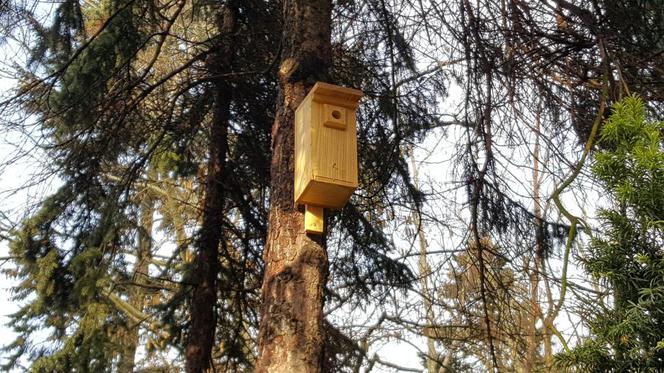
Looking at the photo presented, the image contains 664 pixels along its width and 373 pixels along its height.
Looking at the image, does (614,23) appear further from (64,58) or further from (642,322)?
(64,58)

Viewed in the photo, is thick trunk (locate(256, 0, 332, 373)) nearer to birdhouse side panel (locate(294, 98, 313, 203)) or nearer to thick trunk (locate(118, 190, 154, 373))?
birdhouse side panel (locate(294, 98, 313, 203))

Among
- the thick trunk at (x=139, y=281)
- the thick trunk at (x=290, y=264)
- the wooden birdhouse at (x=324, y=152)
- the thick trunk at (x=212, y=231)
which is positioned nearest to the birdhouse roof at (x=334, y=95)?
the wooden birdhouse at (x=324, y=152)

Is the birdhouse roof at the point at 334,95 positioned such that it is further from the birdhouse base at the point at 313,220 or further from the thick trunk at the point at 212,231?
the thick trunk at the point at 212,231

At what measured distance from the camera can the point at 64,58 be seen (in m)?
4.59

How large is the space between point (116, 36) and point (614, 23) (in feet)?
9.91

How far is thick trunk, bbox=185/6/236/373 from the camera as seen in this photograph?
473 cm

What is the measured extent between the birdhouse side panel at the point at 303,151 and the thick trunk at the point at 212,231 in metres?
2.26

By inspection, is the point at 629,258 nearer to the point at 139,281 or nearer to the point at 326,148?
the point at 326,148

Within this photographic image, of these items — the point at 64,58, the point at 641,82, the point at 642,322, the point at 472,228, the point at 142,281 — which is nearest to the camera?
the point at 642,322

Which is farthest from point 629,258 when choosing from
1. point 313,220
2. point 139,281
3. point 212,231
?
point 139,281

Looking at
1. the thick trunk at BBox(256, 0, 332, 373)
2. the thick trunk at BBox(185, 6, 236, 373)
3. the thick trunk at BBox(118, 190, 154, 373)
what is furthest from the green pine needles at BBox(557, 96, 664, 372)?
the thick trunk at BBox(118, 190, 154, 373)

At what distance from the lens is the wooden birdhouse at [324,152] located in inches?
104

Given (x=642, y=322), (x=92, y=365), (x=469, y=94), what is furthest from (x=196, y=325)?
(x=642, y=322)

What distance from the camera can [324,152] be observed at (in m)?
2.68
